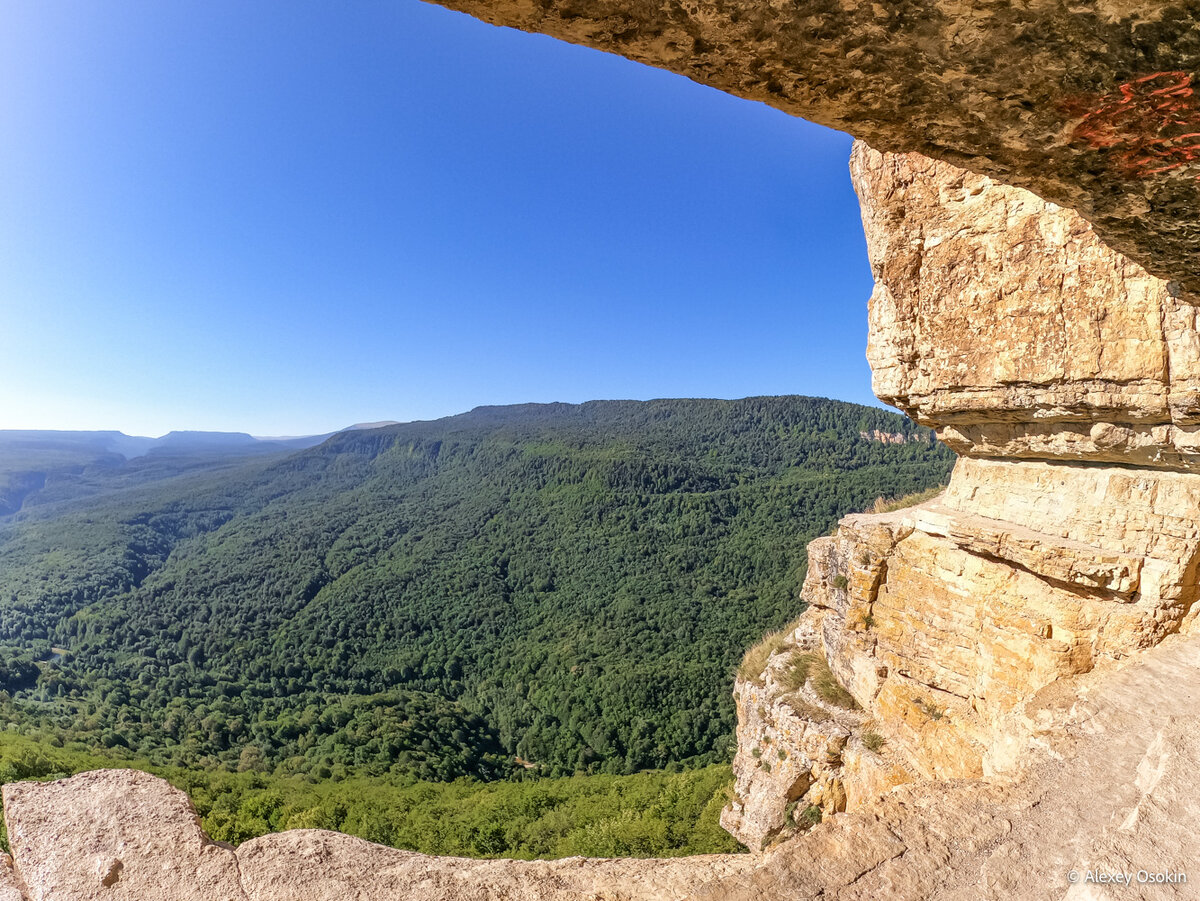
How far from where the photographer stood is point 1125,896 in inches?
95.1

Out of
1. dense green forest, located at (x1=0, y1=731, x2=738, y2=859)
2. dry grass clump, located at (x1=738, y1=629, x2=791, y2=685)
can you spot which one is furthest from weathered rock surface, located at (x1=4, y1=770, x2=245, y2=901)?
dense green forest, located at (x1=0, y1=731, x2=738, y2=859)

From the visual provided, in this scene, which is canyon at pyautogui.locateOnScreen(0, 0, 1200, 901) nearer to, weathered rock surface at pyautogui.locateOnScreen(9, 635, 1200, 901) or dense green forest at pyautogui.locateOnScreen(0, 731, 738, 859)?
weathered rock surface at pyautogui.locateOnScreen(9, 635, 1200, 901)

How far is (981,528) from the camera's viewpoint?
6820 millimetres

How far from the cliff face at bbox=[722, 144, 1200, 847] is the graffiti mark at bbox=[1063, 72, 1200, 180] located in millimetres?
3796

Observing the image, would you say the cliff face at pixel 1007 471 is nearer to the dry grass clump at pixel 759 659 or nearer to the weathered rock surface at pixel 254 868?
the dry grass clump at pixel 759 659

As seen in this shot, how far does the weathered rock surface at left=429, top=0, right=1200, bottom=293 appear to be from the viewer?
1.62 m

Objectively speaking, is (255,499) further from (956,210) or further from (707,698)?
(956,210)

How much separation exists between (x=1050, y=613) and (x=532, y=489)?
329 feet

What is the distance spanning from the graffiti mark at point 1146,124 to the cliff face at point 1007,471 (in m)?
3.80

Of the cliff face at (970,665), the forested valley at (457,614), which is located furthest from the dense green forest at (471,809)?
the cliff face at (970,665)

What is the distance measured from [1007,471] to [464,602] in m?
69.8

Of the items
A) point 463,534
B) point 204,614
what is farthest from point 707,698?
point 204,614

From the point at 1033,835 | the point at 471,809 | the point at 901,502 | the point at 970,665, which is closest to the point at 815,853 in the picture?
the point at 1033,835

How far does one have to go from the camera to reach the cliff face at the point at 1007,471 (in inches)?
209
